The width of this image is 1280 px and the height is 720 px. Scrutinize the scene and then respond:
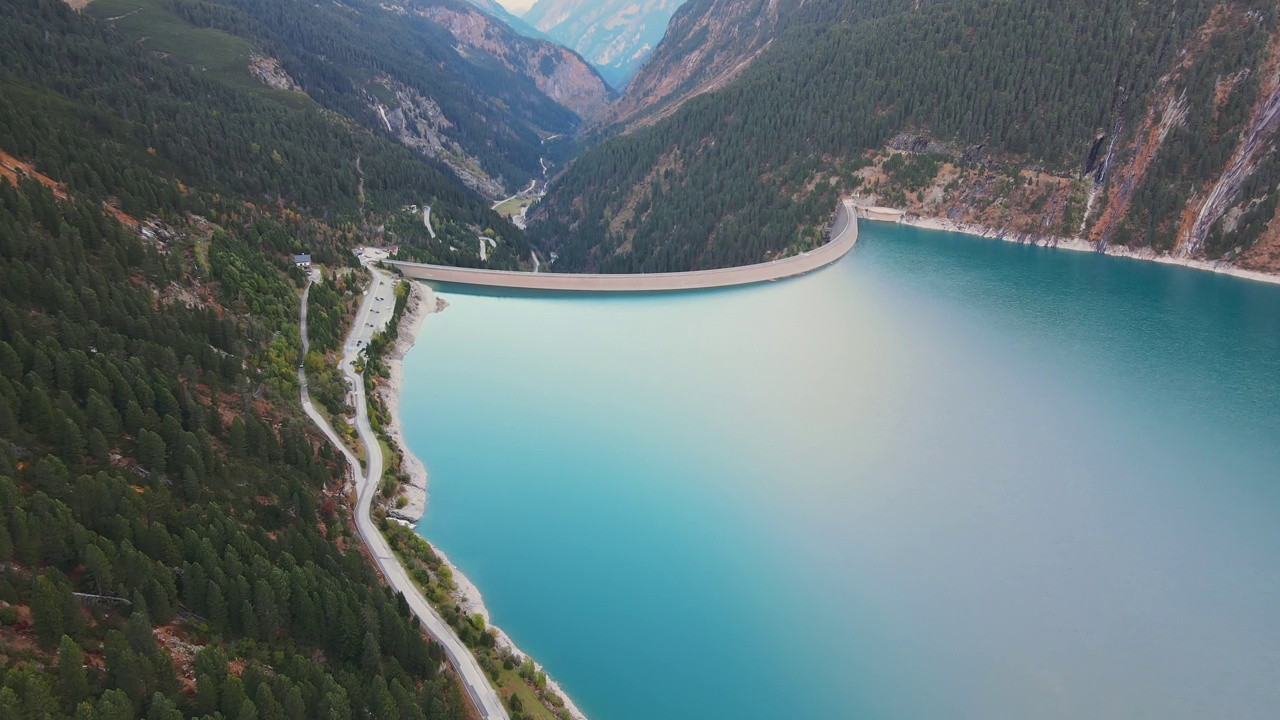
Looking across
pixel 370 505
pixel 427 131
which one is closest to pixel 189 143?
pixel 370 505

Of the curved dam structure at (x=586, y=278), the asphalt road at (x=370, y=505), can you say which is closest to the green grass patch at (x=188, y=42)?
the curved dam structure at (x=586, y=278)

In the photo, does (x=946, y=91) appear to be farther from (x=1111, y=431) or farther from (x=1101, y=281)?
(x=1111, y=431)

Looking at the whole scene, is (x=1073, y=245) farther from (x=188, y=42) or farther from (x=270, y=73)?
(x=188, y=42)

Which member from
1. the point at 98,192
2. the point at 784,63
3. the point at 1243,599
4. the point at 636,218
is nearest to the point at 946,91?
the point at 784,63

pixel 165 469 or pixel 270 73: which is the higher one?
pixel 270 73

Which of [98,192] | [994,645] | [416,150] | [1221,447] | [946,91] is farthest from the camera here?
[416,150]

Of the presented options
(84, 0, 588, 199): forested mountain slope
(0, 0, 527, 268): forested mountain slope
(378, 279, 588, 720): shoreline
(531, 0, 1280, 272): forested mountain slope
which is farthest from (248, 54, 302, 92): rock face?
(378, 279, 588, 720): shoreline

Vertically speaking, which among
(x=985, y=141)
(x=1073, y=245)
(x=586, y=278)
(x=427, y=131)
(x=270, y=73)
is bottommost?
(x=586, y=278)

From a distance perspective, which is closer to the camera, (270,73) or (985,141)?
(985,141)
